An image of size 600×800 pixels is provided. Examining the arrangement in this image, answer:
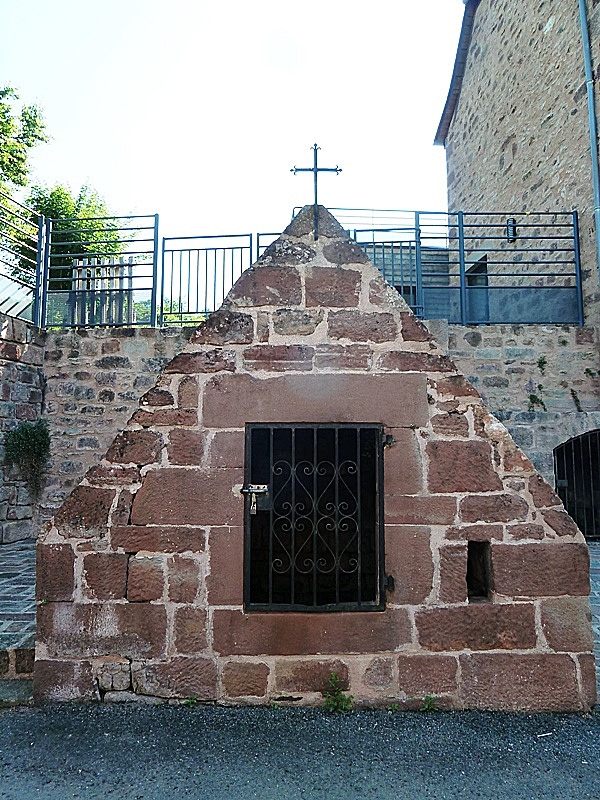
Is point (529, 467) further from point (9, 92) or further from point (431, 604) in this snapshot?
point (9, 92)

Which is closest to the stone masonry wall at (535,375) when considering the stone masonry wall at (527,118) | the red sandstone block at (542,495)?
the stone masonry wall at (527,118)

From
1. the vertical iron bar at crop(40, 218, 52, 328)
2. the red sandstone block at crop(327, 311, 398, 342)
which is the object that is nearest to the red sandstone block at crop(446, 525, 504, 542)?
the red sandstone block at crop(327, 311, 398, 342)

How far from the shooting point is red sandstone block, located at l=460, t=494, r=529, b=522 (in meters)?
2.99

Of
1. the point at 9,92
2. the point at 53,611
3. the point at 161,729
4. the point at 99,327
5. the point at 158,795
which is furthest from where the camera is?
the point at 9,92

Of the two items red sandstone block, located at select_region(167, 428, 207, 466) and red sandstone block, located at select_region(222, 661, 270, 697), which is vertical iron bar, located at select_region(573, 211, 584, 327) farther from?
red sandstone block, located at select_region(222, 661, 270, 697)

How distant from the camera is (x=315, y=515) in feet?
9.87

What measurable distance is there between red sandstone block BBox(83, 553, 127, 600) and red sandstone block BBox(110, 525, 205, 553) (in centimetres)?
8

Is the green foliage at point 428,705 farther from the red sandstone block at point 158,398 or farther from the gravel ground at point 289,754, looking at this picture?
the red sandstone block at point 158,398

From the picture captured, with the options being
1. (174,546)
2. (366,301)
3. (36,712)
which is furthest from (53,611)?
(366,301)

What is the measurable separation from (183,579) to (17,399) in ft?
16.3

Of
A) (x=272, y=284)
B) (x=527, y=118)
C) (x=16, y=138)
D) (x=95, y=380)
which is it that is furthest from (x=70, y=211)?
(x=272, y=284)

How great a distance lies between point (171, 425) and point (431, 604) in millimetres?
1715

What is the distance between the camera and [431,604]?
2969mm

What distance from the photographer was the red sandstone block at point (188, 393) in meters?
3.08
